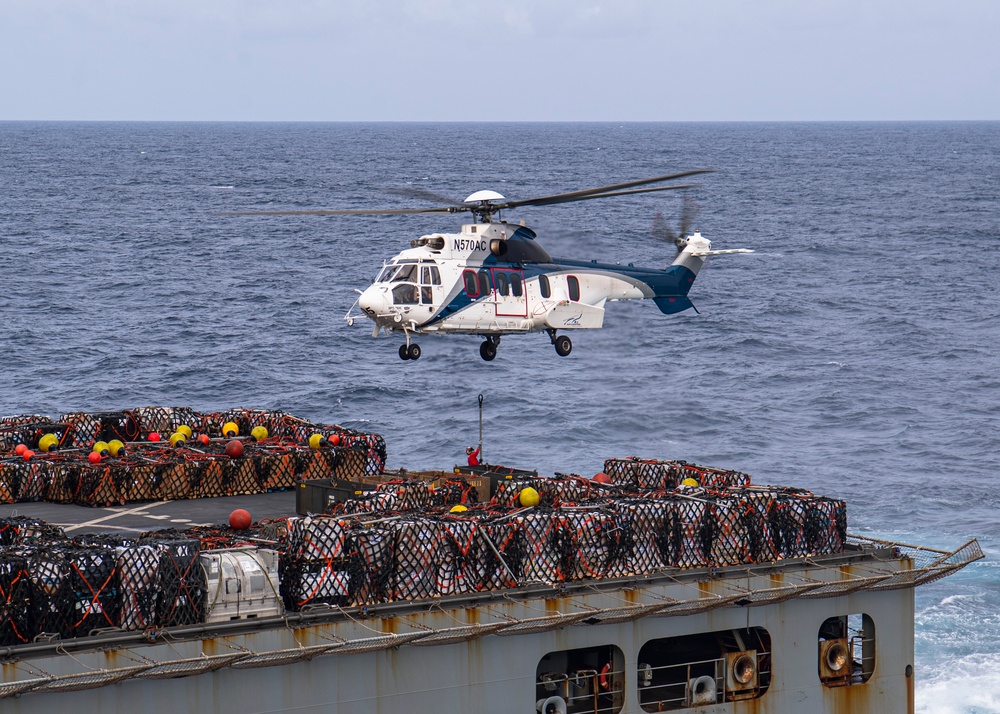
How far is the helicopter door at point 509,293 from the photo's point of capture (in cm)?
3953

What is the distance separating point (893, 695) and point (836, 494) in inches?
1101

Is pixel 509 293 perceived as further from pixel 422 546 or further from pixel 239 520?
pixel 422 546

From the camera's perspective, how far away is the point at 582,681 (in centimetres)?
3023

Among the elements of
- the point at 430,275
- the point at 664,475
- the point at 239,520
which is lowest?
the point at 664,475

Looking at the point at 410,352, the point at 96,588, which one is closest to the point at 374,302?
the point at 410,352

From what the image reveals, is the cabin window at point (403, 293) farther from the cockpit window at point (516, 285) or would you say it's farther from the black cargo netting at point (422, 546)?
the black cargo netting at point (422, 546)

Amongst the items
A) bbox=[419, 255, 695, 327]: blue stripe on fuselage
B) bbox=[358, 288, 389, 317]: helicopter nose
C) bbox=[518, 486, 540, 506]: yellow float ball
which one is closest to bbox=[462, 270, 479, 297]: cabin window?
bbox=[419, 255, 695, 327]: blue stripe on fuselage

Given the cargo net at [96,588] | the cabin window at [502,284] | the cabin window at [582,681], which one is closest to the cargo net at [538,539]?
the cabin window at [582,681]

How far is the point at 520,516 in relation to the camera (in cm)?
2947

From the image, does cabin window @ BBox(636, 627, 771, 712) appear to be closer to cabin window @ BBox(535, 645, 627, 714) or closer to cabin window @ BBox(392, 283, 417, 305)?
cabin window @ BBox(535, 645, 627, 714)

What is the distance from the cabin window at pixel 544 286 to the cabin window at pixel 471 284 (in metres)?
2.27

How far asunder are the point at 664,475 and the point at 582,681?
8.69 m

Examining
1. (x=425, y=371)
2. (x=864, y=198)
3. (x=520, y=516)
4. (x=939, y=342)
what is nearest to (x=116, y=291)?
(x=425, y=371)

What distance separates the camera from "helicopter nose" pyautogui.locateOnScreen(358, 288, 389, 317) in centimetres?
3719
